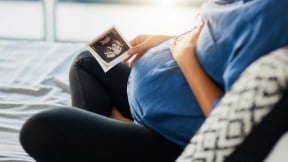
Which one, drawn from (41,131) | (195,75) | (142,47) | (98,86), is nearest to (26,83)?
(98,86)

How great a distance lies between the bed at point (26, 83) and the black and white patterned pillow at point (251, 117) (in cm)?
59

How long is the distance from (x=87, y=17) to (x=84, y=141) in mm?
1728

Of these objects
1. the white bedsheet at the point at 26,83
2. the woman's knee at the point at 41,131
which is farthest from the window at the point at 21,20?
the woman's knee at the point at 41,131

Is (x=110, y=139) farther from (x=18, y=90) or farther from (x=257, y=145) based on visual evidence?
(x=18, y=90)

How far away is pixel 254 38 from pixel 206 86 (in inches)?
5.8

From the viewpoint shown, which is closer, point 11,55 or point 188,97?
point 188,97

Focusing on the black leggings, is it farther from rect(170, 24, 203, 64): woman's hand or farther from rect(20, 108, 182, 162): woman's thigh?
rect(170, 24, 203, 64): woman's hand

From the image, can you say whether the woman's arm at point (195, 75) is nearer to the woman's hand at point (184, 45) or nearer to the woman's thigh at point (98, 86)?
the woman's hand at point (184, 45)

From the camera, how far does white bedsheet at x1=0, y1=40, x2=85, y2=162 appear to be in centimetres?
120

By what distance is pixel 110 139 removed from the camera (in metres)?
0.88

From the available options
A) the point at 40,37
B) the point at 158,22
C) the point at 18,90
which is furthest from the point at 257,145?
the point at 40,37

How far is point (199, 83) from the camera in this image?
A: 855mm

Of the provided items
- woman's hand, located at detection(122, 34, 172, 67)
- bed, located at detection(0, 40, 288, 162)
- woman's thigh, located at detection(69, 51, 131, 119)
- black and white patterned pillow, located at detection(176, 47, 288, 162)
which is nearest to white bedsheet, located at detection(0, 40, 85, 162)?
bed, located at detection(0, 40, 288, 162)

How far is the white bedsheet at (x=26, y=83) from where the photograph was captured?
3.92ft
